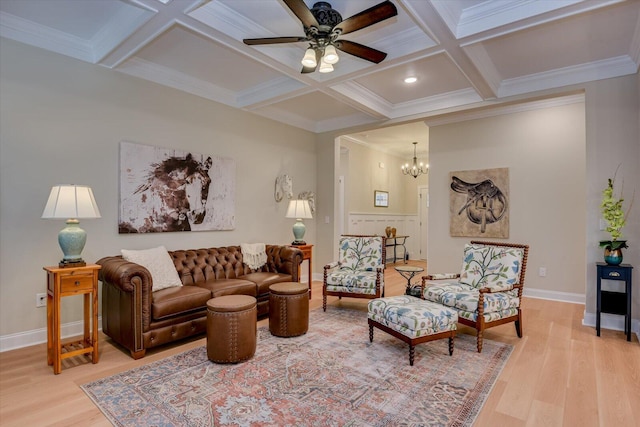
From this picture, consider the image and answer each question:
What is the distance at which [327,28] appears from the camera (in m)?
2.71

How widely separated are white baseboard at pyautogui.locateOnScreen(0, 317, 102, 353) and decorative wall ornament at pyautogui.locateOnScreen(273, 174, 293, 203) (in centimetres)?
308

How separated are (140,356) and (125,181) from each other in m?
1.89

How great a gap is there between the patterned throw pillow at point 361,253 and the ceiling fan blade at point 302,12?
2.89 m

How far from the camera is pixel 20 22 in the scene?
122 inches

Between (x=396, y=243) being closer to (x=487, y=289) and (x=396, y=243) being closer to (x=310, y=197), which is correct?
(x=310, y=197)

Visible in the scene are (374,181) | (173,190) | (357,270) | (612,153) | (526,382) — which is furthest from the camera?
(374,181)

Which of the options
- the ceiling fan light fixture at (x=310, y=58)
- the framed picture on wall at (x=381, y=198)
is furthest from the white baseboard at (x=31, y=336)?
the framed picture on wall at (x=381, y=198)

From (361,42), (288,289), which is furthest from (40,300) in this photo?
(361,42)

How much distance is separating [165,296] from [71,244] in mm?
873

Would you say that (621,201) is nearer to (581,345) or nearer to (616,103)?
(616,103)

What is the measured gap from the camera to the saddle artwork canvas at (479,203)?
5.43m

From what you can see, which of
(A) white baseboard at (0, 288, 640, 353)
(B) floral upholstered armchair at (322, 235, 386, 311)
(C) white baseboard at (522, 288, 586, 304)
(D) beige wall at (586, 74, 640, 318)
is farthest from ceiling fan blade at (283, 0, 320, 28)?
(C) white baseboard at (522, 288, 586, 304)

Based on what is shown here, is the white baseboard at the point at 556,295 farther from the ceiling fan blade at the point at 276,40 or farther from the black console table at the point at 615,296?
the ceiling fan blade at the point at 276,40

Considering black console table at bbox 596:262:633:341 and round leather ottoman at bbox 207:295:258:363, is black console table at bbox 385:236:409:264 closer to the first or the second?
black console table at bbox 596:262:633:341
